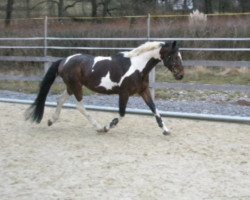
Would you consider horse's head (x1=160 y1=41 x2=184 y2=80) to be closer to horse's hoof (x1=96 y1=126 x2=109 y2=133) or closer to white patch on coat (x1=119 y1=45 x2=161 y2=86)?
white patch on coat (x1=119 y1=45 x2=161 y2=86)

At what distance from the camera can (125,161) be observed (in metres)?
5.38

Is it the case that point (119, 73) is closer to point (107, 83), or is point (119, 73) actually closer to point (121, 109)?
point (107, 83)

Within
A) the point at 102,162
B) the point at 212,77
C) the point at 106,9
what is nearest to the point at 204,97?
the point at 212,77

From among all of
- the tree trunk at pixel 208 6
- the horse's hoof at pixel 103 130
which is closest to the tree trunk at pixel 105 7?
the tree trunk at pixel 208 6

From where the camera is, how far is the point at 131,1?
89.6 feet

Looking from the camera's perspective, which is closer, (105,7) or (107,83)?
(107,83)

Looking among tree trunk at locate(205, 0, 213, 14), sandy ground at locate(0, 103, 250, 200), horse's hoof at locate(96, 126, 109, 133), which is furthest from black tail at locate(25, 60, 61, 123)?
tree trunk at locate(205, 0, 213, 14)

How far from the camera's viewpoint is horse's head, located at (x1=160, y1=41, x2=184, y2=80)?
659 cm

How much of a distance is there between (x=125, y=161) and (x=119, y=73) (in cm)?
170

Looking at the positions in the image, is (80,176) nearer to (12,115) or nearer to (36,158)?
(36,158)

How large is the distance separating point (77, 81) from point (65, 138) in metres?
0.84

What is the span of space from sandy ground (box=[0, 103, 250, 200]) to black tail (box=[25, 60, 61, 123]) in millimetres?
182

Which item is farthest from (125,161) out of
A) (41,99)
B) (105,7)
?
(105,7)

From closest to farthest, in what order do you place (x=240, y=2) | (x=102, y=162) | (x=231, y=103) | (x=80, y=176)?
(x=80, y=176) → (x=102, y=162) → (x=231, y=103) → (x=240, y=2)
